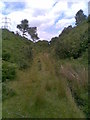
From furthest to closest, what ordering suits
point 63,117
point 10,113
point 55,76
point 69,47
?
point 69,47 → point 55,76 → point 10,113 → point 63,117

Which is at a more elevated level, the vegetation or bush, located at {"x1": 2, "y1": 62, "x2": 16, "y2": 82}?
bush, located at {"x1": 2, "y1": 62, "x2": 16, "y2": 82}

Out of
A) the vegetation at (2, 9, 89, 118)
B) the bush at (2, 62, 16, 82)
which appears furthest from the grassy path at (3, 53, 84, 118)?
the bush at (2, 62, 16, 82)

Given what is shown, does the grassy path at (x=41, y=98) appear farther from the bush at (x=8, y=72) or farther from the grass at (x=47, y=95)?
the bush at (x=8, y=72)

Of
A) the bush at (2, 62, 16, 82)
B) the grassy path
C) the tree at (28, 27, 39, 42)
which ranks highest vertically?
the tree at (28, 27, 39, 42)

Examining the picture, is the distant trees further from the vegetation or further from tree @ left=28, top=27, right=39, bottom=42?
the vegetation

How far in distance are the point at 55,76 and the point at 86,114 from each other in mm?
1557

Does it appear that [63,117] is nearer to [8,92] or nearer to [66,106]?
[66,106]

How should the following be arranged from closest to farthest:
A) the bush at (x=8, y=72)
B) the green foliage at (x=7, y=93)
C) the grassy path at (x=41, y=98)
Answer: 1. the grassy path at (x=41, y=98)
2. the green foliage at (x=7, y=93)
3. the bush at (x=8, y=72)

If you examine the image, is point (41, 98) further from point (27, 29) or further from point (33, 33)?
point (27, 29)

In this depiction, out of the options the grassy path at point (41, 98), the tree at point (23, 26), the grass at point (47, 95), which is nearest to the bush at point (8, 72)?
the grass at point (47, 95)

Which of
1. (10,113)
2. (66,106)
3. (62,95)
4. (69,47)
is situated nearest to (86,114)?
(66,106)

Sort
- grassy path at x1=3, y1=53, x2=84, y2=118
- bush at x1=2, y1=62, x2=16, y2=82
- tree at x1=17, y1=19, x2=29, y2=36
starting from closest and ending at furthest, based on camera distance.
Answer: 1. grassy path at x1=3, y1=53, x2=84, y2=118
2. bush at x1=2, y1=62, x2=16, y2=82
3. tree at x1=17, y1=19, x2=29, y2=36

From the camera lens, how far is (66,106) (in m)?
5.95

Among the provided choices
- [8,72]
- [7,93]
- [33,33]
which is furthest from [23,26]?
[7,93]
